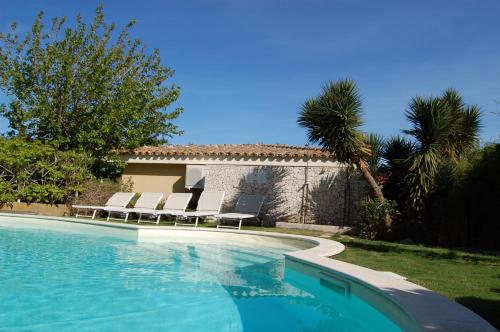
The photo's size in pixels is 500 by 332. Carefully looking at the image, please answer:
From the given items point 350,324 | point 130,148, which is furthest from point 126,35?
point 350,324

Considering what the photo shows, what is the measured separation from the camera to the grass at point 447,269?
5133mm

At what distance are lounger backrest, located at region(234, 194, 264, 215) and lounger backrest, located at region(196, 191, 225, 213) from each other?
846mm

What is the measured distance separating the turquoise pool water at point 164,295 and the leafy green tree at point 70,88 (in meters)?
11.0

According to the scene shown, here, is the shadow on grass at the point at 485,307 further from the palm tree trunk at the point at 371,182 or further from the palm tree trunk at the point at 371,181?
the palm tree trunk at the point at 371,181

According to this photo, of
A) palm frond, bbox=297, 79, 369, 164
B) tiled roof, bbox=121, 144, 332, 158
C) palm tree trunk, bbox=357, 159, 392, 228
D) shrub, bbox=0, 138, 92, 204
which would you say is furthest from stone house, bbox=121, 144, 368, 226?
shrub, bbox=0, 138, 92, 204

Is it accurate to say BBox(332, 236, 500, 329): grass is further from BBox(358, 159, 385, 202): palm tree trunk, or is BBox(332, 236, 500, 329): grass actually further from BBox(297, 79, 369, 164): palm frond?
BBox(297, 79, 369, 164): palm frond

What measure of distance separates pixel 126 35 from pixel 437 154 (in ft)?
55.7

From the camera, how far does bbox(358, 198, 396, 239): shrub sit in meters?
13.6

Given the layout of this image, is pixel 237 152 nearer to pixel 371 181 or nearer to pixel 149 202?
pixel 149 202

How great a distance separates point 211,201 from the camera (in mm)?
16609

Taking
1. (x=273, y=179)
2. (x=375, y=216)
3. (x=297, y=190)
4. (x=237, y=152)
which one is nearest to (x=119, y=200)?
(x=237, y=152)

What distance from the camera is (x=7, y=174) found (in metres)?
18.7

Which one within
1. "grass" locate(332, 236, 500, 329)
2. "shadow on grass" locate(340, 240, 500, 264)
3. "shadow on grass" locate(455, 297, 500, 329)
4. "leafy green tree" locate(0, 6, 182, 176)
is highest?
"leafy green tree" locate(0, 6, 182, 176)

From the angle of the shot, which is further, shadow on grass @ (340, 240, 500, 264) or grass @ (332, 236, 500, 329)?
shadow on grass @ (340, 240, 500, 264)
